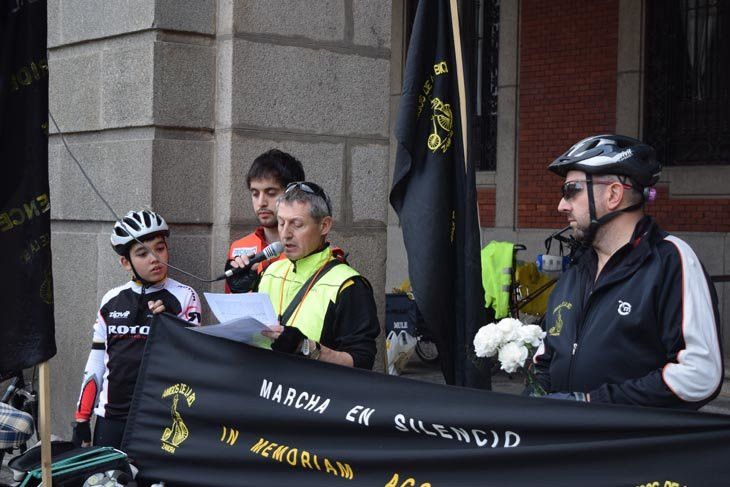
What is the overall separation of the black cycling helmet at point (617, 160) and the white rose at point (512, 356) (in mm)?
692

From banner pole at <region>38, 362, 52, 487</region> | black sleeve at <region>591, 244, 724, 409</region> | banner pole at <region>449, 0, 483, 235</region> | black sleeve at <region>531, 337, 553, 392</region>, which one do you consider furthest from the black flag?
banner pole at <region>38, 362, 52, 487</region>

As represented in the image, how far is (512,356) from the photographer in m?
4.08

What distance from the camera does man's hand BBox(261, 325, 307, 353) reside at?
454cm

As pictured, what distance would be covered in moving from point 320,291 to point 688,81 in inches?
424

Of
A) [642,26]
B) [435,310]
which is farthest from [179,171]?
[642,26]

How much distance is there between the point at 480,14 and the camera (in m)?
17.2

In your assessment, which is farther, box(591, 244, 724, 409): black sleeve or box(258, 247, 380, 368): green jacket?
box(258, 247, 380, 368): green jacket

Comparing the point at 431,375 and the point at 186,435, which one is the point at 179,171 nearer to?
the point at 186,435

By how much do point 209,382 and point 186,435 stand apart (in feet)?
0.97

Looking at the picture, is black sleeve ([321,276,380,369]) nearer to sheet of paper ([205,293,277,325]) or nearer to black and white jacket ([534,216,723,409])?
sheet of paper ([205,293,277,325])

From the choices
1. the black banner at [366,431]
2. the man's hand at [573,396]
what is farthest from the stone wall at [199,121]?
the man's hand at [573,396]

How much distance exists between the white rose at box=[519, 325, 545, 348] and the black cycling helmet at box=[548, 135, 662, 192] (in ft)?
2.00

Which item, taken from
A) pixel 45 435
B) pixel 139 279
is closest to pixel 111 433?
pixel 139 279

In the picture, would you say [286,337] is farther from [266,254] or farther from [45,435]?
[45,435]
